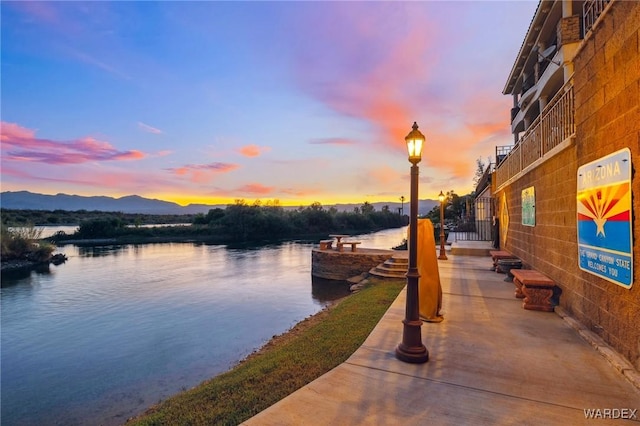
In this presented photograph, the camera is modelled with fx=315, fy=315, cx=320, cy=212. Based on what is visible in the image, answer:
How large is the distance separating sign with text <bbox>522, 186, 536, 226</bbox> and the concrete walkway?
317 cm

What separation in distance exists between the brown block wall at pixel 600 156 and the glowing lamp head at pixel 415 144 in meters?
2.12

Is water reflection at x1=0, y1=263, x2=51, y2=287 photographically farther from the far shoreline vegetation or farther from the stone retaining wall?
the far shoreline vegetation

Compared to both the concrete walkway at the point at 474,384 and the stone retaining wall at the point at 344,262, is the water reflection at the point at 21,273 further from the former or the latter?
the concrete walkway at the point at 474,384

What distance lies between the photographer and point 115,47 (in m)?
13.7

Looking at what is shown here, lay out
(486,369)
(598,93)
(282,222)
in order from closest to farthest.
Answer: (486,369), (598,93), (282,222)

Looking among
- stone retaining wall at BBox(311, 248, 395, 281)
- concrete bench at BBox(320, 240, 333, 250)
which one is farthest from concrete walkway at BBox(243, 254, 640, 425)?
concrete bench at BBox(320, 240, 333, 250)

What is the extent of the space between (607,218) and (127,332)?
13233 millimetres

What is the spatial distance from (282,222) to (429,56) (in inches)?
2082

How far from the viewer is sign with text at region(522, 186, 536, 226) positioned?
757cm

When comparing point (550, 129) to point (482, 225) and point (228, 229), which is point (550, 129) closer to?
point (482, 225)

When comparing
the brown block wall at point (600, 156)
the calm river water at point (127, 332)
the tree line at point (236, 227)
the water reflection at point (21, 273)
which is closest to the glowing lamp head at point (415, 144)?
the brown block wall at point (600, 156)

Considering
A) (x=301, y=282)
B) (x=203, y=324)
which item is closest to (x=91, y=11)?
(x=203, y=324)

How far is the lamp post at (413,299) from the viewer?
13.0 ft

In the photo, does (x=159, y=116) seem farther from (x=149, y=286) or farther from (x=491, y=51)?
(x=491, y=51)
